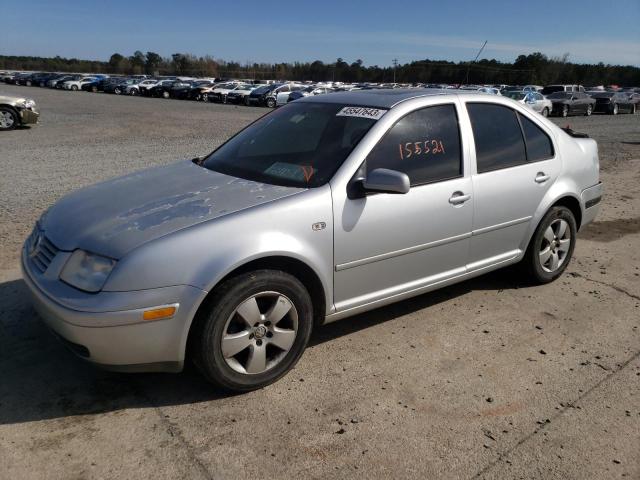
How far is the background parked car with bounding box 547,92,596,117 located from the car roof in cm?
2804

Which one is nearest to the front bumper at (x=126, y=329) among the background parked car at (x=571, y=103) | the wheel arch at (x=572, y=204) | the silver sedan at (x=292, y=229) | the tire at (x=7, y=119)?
the silver sedan at (x=292, y=229)

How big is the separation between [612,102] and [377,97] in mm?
33886

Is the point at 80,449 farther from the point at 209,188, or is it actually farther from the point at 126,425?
the point at 209,188

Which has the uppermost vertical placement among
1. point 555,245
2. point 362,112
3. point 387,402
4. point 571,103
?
point 362,112

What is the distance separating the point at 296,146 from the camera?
3836 mm

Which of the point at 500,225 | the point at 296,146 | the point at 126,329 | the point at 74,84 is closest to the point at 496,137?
the point at 500,225

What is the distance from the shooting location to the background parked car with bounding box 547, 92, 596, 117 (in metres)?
28.8

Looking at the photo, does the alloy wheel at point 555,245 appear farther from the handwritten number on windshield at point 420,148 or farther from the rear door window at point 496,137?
the handwritten number on windshield at point 420,148

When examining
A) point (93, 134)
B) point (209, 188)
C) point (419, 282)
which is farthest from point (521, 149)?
point (93, 134)

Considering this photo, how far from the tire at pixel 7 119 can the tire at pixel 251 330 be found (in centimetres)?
1593

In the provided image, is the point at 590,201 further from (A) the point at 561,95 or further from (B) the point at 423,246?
(A) the point at 561,95

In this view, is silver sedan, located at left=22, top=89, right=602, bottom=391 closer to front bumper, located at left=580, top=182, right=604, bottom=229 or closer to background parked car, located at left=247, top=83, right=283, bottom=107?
front bumper, located at left=580, top=182, right=604, bottom=229

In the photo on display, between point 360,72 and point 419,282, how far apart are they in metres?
97.8

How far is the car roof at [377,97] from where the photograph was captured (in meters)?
3.76
